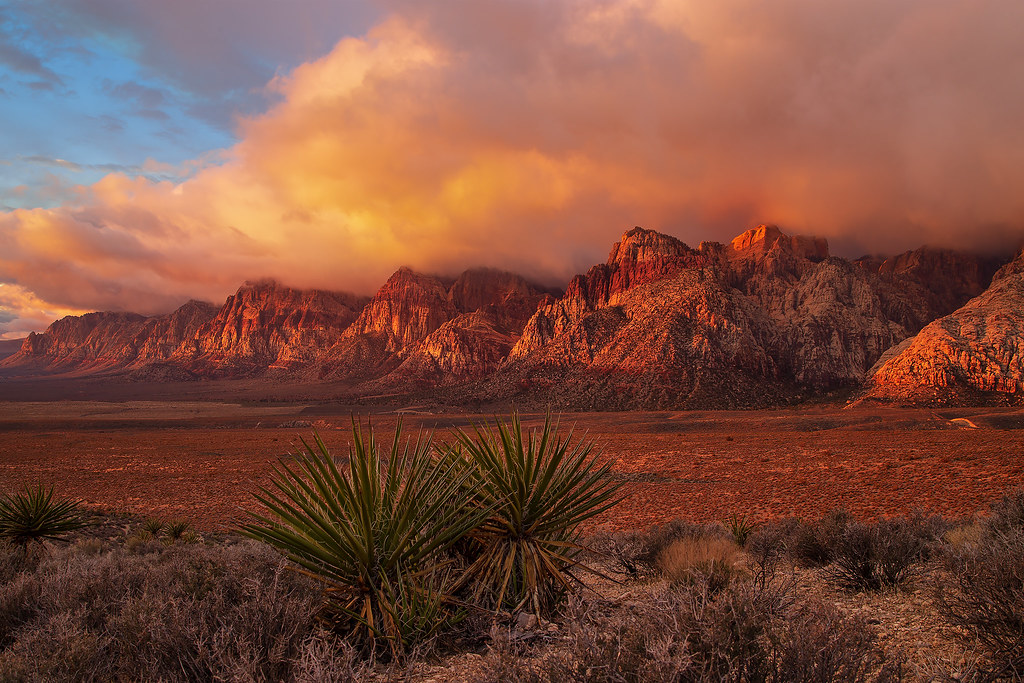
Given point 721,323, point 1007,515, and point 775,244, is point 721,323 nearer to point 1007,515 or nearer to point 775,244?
point 775,244

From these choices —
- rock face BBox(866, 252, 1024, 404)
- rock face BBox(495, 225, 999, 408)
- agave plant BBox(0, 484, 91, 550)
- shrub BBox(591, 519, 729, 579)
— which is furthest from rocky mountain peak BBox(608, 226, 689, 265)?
agave plant BBox(0, 484, 91, 550)

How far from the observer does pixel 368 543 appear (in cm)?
419

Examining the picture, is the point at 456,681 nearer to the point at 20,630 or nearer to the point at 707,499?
the point at 20,630

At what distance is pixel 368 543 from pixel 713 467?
24882mm

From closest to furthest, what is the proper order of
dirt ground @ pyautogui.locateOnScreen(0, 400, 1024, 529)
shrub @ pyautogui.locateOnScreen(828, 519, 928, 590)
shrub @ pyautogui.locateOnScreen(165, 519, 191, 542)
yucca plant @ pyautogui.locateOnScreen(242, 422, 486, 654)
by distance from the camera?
yucca plant @ pyautogui.locateOnScreen(242, 422, 486, 654) → shrub @ pyautogui.locateOnScreen(828, 519, 928, 590) → shrub @ pyautogui.locateOnScreen(165, 519, 191, 542) → dirt ground @ pyautogui.locateOnScreen(0, 400, 1024, 529)

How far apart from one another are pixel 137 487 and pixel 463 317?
13248 cm

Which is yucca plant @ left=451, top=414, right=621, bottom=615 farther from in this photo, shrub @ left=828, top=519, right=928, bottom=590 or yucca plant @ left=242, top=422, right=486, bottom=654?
shrub @ left=828, top=519, right=928, bottom=590

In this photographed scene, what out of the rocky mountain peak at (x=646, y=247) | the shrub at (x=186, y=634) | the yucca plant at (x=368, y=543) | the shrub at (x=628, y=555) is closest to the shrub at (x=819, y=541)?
the shrub at (x=628, y=555)

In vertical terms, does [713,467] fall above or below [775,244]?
below

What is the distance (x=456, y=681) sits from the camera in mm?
3803

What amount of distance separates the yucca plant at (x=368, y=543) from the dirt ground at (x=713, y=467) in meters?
0.52

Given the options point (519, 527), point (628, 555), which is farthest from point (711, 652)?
point (628, 555)

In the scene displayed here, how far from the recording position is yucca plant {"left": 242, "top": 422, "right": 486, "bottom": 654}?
13.6ft

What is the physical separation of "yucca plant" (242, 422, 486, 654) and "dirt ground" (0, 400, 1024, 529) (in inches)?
20.6
